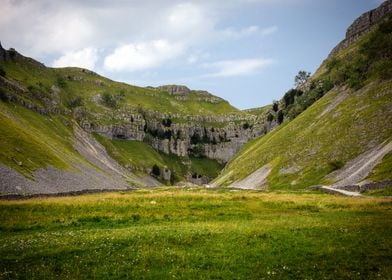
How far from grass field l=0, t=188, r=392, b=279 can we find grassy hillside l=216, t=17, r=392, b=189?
38.2 meters

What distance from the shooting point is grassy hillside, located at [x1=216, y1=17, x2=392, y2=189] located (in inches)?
3477

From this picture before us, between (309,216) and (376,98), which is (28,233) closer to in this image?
(309,216)

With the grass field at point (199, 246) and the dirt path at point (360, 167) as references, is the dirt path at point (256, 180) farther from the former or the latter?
the grass field at point (199, 246)

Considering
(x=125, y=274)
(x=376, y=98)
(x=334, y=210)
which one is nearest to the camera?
(x=125, y=274)

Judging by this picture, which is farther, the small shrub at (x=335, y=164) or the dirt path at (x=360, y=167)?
the small shrub at (x=335, y=164)

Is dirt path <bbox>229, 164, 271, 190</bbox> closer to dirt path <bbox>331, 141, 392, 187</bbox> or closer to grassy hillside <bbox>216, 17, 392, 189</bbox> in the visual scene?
grassy hillside <bbox>216, 17, 392, 189</bbox>

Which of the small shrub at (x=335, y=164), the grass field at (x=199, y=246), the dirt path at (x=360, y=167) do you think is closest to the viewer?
the grass field at (x=199, y=246)

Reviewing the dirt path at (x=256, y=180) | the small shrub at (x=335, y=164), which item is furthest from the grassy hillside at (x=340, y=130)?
the dirt path at (x=256, y=180)

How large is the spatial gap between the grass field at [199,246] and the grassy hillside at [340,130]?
3822 centimetres

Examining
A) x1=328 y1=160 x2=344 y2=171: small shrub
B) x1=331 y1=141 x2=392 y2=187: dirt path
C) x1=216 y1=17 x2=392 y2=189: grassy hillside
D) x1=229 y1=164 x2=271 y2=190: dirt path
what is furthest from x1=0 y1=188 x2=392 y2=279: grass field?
x1=229 y1=164 x2=271 y2=190: dirt path

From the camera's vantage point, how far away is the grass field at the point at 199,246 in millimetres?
19250

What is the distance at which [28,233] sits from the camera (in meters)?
30.2

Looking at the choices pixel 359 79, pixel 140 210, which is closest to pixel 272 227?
pixel 140 210

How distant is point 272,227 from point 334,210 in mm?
12919
